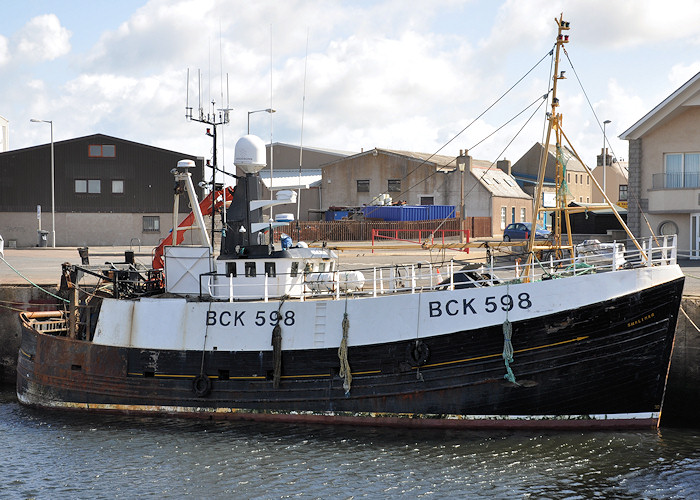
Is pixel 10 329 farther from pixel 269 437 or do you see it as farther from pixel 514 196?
pixel 514 196

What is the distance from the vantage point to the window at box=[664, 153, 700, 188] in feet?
107

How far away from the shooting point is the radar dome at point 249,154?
1961 cm

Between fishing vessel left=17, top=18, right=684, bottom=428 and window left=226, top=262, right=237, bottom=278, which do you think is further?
window left=226, top=262, right=237, bottom=278

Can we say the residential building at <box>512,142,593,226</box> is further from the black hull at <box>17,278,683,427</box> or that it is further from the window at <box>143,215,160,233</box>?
the black hull at <box>17,278,683,427</box>

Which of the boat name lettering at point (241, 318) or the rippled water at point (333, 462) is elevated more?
the boat name lettering at point (241, 318)

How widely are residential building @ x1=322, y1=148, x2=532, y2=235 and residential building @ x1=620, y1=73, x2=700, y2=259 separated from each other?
2003 cm

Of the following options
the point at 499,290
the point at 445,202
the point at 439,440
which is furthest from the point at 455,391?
the point at 445,202

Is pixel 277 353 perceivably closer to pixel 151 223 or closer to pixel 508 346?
pixel 508 346

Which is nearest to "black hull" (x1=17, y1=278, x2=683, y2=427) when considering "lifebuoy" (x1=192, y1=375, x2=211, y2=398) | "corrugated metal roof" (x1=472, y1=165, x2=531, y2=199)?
"lifebuoy" (x1=192, y1=375, x2=211, y2=398)

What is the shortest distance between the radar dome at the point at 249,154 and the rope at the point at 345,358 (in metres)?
4.51

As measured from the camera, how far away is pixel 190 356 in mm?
18641

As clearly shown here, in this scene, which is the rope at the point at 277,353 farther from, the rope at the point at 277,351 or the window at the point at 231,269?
the window at the point at 231,269

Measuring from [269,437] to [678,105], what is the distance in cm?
2268

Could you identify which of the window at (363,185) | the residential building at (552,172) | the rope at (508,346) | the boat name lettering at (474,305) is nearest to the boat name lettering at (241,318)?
the boat name lettering at (474,305)
